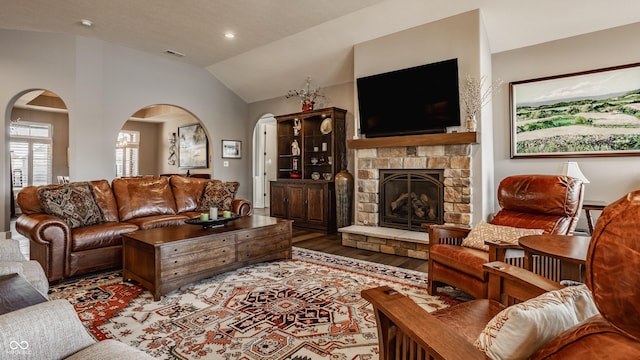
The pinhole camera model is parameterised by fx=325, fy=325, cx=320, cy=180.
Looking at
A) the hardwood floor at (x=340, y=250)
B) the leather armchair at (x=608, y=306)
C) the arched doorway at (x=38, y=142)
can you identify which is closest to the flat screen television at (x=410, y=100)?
the hardwood floor at (x=340, y=250)

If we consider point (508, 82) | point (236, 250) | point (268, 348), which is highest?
point (508, 82)

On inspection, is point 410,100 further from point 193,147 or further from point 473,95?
point 193,147

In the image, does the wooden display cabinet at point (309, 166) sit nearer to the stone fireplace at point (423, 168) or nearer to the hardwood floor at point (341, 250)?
the hardwood floor at point (341, 250)

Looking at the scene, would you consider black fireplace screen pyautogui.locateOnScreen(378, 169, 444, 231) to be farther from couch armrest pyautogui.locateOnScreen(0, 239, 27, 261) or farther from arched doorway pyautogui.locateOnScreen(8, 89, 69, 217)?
arched doorway pyautogui.locateOnScreen(8, 89, 69, 217)

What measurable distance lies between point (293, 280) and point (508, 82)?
12.7 feet

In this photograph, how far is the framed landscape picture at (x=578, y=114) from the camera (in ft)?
12.1

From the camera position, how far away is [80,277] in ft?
10.5

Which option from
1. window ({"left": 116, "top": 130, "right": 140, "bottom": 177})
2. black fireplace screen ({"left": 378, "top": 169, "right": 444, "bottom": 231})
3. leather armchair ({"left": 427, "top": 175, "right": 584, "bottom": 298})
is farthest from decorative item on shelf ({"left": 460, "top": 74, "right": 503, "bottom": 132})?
window ({"left": 116, "top": 130, "right": 140, "bottom": 177})

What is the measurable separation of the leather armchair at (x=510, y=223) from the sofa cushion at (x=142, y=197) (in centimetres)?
344

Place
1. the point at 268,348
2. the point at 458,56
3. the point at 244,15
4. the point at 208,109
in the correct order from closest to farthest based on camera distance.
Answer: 1. the point at 268,348
2. the point at 458,56
3. the point at 244,15
4. the point at 208,109

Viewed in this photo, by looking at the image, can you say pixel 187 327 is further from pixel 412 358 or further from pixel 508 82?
pixel 508 82

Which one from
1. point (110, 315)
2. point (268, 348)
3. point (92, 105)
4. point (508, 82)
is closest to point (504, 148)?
point (508, 82)

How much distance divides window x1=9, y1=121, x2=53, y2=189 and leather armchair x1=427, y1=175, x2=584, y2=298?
32.7 feet

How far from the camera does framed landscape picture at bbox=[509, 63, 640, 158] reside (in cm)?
370
